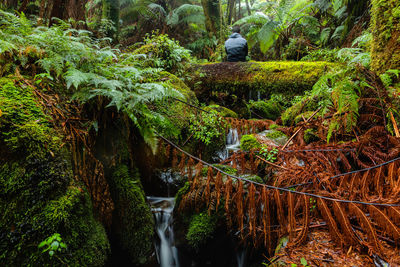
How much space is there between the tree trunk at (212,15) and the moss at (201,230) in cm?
930

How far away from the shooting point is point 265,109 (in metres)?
6.68

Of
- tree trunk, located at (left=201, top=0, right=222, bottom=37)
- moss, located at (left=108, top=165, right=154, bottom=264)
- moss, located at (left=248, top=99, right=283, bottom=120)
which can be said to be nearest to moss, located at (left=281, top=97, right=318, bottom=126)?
moss, located at (left=248, top=99, right=283, bottom=120)

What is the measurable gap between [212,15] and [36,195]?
→ 33.6ft

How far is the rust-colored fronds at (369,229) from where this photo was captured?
1.55 meters

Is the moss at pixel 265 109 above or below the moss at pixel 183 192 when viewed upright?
above

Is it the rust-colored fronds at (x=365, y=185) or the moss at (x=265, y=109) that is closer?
the rust-colored fronds at (x=365, y=185)

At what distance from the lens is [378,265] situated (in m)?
1.53

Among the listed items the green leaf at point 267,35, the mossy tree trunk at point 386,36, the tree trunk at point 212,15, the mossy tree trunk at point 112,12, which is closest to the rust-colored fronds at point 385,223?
the mossy tree trunk at point 386,36

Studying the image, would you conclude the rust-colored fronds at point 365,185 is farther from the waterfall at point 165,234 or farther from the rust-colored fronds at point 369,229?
the waterfall at point 165,234

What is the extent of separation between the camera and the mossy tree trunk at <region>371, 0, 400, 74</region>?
2842 millimetres

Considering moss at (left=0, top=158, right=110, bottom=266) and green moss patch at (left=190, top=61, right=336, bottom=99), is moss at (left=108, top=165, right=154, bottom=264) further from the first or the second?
green moss patch at (left=190, top=61, right=336, bottom=99)

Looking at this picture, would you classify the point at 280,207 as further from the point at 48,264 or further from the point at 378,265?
the point at 48,264

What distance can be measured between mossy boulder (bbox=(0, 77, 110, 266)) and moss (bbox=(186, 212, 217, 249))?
1.08 m

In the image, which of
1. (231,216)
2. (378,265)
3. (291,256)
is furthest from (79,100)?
(378,265)
